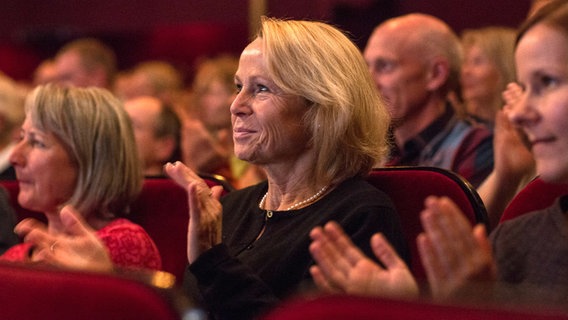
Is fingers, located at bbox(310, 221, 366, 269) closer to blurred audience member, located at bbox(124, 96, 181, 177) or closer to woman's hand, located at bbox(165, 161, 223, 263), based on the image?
woman's hand, located at bbox(165, 161, 223, 263)

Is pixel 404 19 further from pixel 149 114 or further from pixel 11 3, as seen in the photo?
pixel 11 3

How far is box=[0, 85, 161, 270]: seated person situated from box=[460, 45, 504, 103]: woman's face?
1531mm

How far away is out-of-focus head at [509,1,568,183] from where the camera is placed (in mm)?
1279

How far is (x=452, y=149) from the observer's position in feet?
8.84

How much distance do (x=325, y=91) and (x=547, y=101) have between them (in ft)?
2.16

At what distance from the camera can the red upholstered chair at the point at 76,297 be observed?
1.04m

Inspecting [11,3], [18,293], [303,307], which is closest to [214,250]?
[18,293]

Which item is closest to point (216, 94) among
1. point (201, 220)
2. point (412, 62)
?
point (412, 62)

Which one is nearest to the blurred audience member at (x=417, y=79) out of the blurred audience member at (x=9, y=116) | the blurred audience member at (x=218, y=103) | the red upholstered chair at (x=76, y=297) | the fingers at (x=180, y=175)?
the blurred audience member at (x=218, y=103)

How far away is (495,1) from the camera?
5062mm

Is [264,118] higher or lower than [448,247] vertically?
lower

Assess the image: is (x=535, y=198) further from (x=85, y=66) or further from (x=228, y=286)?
(x=85, y=66)

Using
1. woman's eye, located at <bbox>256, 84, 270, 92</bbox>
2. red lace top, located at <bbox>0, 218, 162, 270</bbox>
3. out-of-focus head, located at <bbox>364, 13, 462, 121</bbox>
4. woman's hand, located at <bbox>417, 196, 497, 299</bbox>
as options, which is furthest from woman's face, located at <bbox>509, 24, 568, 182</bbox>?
out-of-focus head, located at <bbox>364, 13, 462, 121</bbox>

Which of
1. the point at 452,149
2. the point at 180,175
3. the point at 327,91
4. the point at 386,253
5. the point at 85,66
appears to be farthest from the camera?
the point at 85,66
